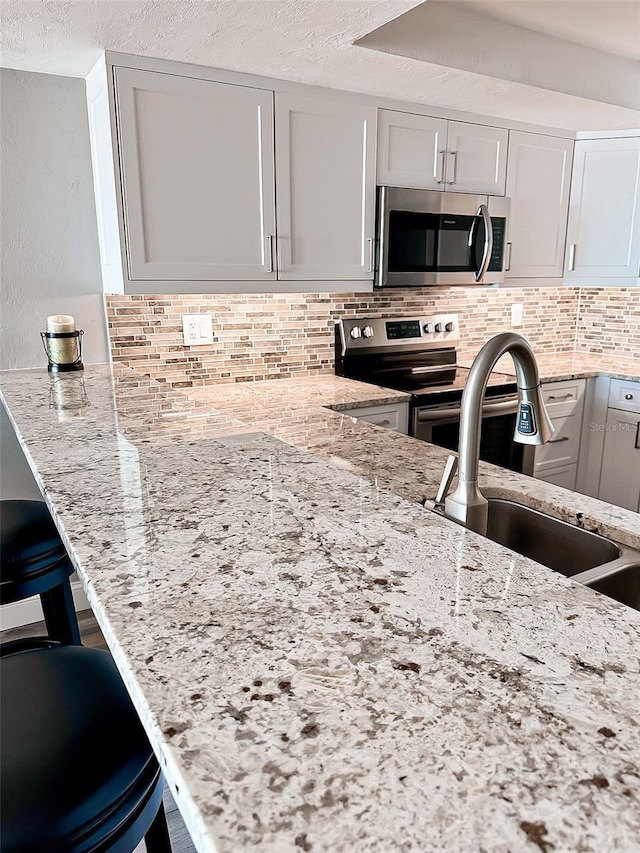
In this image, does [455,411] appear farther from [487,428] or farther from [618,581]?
[618,581]

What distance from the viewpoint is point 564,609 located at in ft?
2.19

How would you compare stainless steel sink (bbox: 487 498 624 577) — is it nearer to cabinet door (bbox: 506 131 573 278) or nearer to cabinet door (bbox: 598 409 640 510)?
cabinet door (bbox: 506 131 573 278)

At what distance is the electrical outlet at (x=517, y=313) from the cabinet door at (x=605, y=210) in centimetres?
38

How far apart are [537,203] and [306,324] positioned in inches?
57.5

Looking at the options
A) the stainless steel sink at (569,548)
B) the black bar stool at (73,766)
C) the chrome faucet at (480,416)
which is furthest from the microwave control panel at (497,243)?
the black bar stool at (73,766)

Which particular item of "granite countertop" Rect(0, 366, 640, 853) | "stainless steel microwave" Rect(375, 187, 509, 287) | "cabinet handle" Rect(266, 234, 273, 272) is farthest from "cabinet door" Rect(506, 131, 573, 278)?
"granite countertop" Rect(0, 366, 640, 853)

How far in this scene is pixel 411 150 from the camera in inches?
109

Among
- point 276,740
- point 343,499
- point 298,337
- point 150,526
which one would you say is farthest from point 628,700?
point 298,337

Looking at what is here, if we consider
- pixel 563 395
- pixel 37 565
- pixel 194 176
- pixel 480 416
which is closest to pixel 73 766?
pixel 480 416

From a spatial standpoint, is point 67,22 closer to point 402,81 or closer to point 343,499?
point 402,81

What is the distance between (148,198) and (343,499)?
171cm

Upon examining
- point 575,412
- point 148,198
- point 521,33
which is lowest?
point 575,412

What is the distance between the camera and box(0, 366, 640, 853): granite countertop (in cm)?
41

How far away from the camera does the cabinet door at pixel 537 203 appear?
3150 mm
